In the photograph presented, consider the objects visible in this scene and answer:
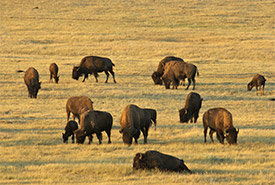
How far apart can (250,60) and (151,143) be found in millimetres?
33142

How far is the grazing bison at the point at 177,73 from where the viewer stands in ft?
105

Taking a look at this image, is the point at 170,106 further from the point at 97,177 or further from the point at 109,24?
the point at 109,24

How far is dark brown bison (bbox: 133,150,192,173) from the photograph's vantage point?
12898 mm

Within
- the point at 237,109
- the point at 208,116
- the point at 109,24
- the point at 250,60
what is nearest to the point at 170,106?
the point at 237,109

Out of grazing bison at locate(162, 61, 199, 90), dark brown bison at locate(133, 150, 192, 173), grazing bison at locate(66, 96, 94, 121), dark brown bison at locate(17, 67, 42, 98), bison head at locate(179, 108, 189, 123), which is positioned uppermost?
grazing bison at locate(162, 61, 199, 90)

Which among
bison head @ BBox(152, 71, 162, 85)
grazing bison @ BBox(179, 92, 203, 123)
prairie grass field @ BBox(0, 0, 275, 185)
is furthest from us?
bison head @ BBox(152, 71, 162, 85)

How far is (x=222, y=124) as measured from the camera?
54.5ft

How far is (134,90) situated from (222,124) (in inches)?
556

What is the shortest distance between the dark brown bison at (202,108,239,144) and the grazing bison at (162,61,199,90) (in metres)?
14.6

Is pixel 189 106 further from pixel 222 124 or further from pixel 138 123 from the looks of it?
pixel 138 123

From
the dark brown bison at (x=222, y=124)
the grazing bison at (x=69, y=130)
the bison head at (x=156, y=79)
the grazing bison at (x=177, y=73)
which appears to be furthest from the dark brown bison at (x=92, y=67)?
the dark brown bison at (x=222, y=124)

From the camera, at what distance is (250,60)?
4856cm

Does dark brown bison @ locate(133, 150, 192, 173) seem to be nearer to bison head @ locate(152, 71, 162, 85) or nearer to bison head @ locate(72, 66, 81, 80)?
bison head @ locate(152, 71, 162, 85)

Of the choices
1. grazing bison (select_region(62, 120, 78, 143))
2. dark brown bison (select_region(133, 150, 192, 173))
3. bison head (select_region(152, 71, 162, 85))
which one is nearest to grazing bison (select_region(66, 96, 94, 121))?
grazing bison (select_region(62, 120, 78, 143))
